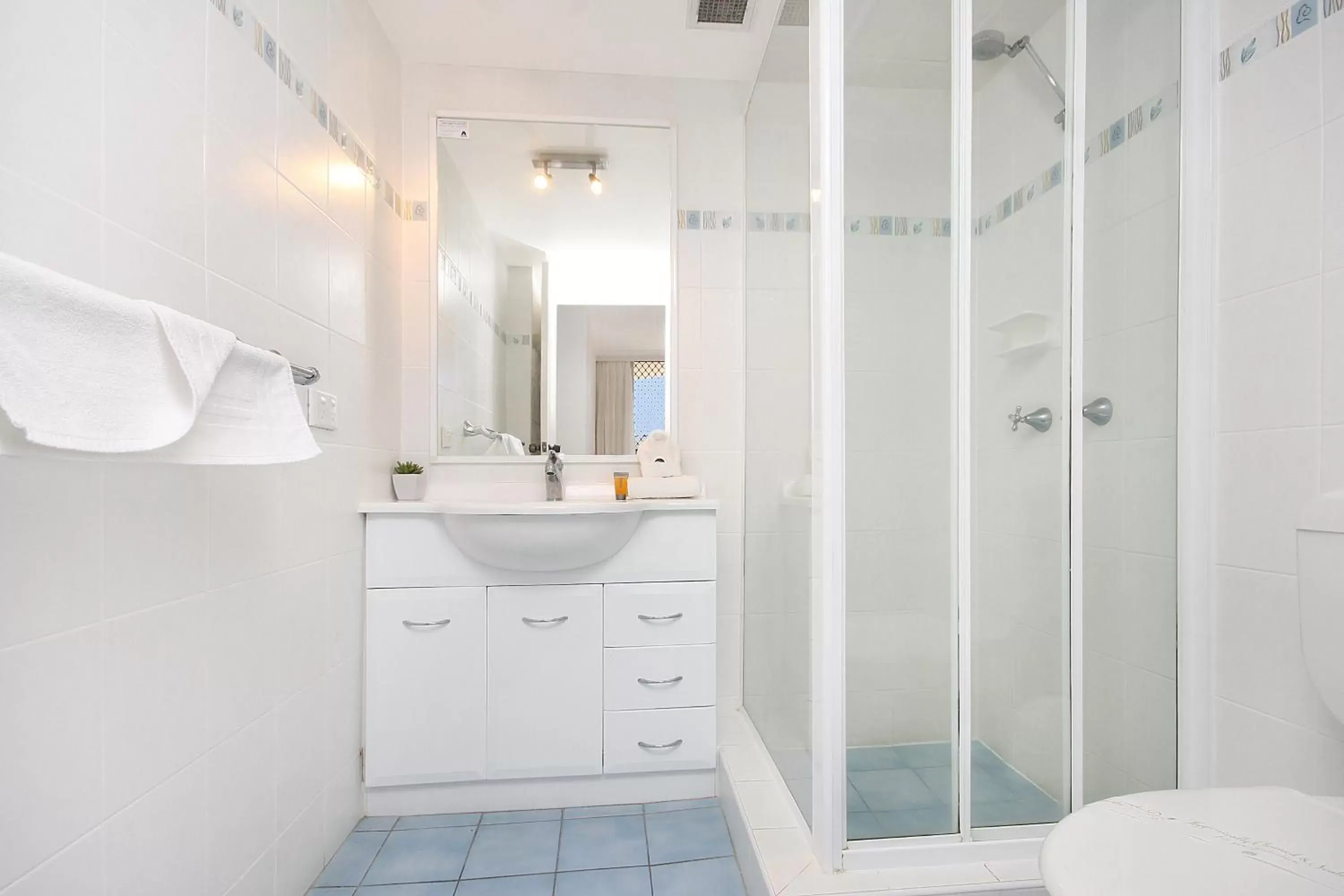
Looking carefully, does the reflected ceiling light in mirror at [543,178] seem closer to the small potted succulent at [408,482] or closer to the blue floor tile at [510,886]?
the small potted succulent at [408,482]

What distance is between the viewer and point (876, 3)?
4.25 feet

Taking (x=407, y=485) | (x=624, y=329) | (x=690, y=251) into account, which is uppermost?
(x=690, y=251)

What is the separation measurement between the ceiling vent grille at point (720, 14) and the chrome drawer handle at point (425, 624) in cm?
188

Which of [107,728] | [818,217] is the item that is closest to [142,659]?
[107,728]

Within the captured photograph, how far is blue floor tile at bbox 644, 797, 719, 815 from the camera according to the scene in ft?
6.16

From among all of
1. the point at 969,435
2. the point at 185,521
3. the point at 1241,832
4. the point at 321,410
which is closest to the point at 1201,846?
the point at 1241,832

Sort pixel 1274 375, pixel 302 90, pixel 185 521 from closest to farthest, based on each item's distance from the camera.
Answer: pixel 185 521
pixel 1274 375
pixel 302 90

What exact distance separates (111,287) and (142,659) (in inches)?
21.1

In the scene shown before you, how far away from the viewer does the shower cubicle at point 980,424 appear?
4.22 ft

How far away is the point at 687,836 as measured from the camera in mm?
1735

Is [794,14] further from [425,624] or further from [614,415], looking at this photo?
[425,624]

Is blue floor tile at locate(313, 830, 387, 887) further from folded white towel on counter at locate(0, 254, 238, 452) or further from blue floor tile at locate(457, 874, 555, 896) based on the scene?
folded white towel on counter at locate(0, 254, 238, 452)

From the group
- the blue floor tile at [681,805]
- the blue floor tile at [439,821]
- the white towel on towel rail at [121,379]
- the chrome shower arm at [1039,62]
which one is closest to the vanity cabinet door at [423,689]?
the blue floor tile at [439,821]

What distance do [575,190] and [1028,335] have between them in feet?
5.23
